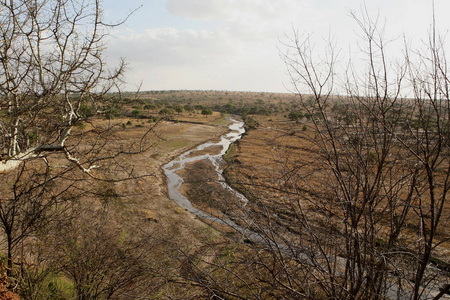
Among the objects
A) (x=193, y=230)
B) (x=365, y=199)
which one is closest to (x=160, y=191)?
(x=193, y=230)

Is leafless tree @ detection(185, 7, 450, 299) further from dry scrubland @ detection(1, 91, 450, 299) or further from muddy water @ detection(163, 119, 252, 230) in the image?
muddy water @ detection(163, 119, 252, 230)

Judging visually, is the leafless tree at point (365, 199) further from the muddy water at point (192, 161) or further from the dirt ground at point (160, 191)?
the muddy water at point (192, 161)

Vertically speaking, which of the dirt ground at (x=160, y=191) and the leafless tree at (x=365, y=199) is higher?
the leafless tree at (x=365, y=199)

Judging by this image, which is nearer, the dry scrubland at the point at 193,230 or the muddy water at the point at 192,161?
the dry scrubland at the point at 193,230

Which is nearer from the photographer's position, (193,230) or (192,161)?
(193,230)

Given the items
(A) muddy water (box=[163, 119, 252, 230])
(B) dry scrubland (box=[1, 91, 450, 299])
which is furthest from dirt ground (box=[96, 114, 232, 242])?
(A) muddy water (box=[163, 119, 252, 230])

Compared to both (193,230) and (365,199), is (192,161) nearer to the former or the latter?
(193,230)

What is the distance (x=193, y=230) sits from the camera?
479 inches

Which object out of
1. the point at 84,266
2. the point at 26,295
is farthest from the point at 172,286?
the point at 26,295

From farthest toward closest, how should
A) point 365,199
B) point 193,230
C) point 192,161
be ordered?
point 192,161, point 193,230, point 365,199

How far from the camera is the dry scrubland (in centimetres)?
308

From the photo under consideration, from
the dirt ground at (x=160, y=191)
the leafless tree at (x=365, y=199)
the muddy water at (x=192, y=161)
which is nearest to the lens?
the leafless tree at (x=365, y=199)

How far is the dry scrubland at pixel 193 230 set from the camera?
10.1 feet

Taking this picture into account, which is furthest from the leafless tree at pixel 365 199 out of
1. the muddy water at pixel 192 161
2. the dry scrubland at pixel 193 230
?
the muddy water at pixel 192 161
